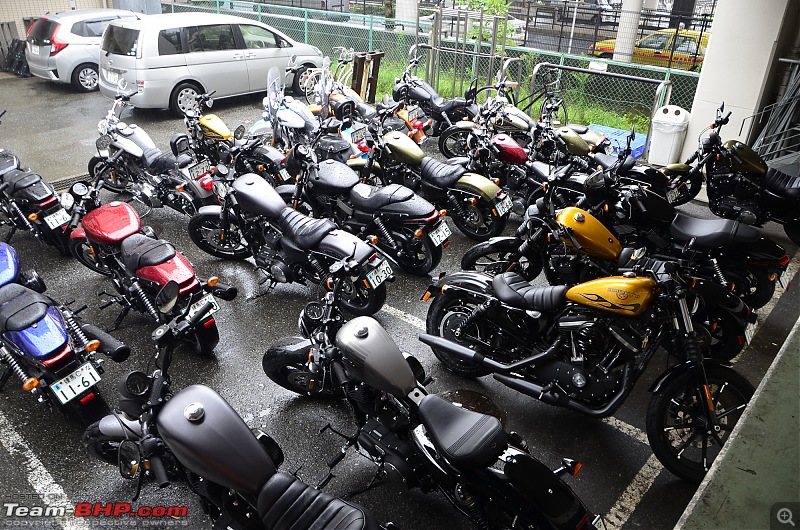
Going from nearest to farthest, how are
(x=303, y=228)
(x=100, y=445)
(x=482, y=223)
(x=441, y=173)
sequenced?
1. (x=100, y=445)
2. (x=303, y=228)
3. (x=441, y=173)
4. (x=482, y=223)

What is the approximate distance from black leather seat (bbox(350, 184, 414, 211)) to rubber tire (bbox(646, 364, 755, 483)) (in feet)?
9.25

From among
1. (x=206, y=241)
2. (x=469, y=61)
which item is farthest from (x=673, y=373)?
(x=469, y=61)

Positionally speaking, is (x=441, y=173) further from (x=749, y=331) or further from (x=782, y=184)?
(x=782, y=184)

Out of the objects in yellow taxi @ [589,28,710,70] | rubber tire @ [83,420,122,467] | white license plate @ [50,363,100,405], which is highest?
yellow taxi @ [589,28,710,70]

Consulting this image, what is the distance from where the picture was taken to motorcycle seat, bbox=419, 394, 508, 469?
268 cm

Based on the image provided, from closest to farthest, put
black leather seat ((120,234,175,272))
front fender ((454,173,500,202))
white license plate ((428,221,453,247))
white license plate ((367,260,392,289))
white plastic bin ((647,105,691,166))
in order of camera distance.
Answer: black leather seat ((120,234,175,272)) → white license plate ((367,260,392,289)) → white license plate ((428,221,453,247)) → front fender ((454,173,500,202)) → white plastic bin ((647,105,691,166))

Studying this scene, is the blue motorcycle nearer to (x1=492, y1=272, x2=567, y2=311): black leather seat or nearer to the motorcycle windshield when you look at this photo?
the motorcycle windshield

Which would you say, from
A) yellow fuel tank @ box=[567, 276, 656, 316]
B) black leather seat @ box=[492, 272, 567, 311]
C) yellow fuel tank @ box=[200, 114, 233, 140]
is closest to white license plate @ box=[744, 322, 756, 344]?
yellow fuel tank @ box=[567, 276, 656, 316]

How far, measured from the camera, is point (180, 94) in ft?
33.4

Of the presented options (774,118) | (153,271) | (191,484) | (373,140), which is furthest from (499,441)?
(774,118)

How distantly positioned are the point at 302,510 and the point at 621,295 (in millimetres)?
2156

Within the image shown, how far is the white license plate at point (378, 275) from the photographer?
454 centimetres

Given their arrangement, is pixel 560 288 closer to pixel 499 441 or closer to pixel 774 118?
pixel 499 441

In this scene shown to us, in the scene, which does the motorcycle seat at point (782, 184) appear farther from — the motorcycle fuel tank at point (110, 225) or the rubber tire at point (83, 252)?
the rubber tire at point (83, 252)
